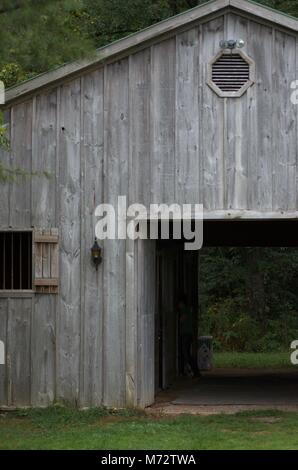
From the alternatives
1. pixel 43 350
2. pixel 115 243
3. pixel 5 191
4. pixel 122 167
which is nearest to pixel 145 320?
pixel 115 243

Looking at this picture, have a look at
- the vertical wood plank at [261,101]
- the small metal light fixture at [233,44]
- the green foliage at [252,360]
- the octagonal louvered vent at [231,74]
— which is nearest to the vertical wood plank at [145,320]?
the vertical wood plank at [261,101]

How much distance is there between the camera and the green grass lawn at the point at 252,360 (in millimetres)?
A: 23916

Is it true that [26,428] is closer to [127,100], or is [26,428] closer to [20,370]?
[20,370]

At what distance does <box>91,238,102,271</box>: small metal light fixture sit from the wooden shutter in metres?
0.53

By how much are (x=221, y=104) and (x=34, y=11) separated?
4.30 metres

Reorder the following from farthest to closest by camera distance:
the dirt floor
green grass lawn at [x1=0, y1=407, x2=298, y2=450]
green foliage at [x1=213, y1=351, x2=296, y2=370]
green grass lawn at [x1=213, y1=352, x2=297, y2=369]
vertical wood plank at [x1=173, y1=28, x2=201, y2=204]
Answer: green grass lawn at [x1=213, y1=352, x2=297, y2=369] → green foliage at [x1=213, y1=351, x2=296, y2=370] → the dirt floor → vertical wood plank at [x1=173, y1=28, x2=201, y2=204] → green grass lawn at [x1=0, y1=407, x2=298, y2=450]

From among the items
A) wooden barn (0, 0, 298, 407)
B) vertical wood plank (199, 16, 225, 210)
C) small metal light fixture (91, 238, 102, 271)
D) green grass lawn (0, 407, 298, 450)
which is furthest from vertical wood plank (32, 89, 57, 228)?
green grass lawn (0, 407, 298, 450)

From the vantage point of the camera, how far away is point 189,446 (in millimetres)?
10414

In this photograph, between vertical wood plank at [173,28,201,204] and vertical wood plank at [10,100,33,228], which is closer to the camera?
vertical wood plank at [173,28,201,204]

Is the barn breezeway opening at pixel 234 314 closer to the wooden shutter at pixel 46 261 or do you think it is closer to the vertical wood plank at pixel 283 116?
the vertical wood plank at pixel 283 116

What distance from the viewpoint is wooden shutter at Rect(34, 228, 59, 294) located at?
1353cm

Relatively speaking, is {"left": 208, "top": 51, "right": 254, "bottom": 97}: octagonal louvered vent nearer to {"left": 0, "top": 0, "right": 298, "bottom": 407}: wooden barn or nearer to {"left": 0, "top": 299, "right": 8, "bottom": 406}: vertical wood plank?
{"left": 0, "top": 0, "right": 298, "bottom": 407}: wooden barn

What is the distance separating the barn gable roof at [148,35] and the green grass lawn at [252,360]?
11931 mm
